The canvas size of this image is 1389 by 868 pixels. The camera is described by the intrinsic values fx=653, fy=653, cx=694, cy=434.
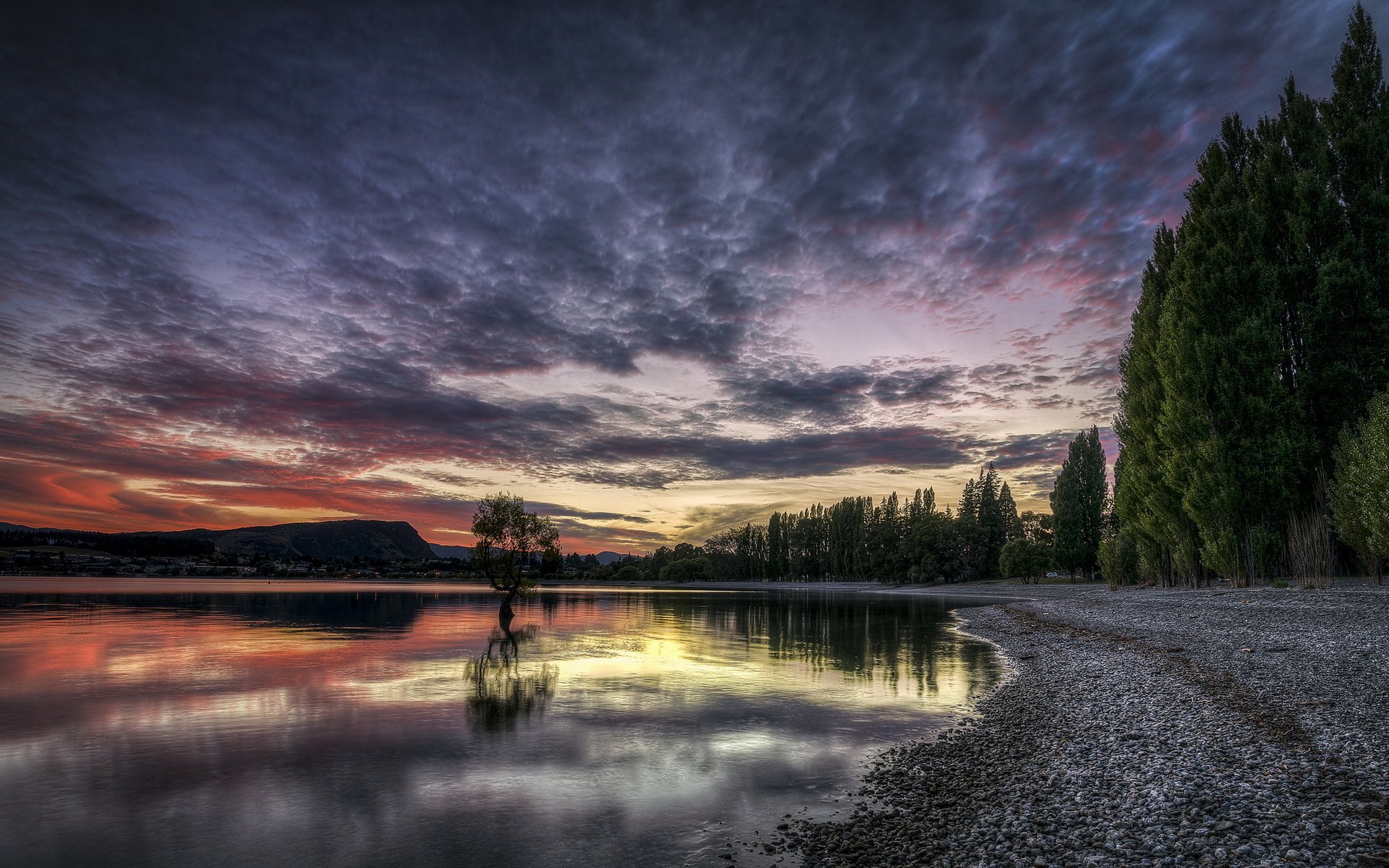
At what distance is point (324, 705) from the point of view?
718 inches

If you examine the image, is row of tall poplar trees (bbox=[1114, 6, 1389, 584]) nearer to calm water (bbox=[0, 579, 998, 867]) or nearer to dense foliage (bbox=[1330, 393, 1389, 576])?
dense foliage (bbox=[1330, 393, 1389, 576])

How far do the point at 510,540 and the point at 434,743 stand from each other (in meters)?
42.1

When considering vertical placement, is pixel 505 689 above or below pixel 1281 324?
below

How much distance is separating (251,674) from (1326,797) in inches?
1111

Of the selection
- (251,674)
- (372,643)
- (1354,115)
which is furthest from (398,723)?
(1354,115)

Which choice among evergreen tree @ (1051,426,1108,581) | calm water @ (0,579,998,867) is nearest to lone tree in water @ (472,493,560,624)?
calm water @ (0,579,998,867)

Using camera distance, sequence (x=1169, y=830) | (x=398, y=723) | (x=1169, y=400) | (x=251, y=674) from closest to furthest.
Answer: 1. (x=1169, y=830)
2. (x=398, y=723)
3. (x=251, y=674)
4. (x=1169, y=400)

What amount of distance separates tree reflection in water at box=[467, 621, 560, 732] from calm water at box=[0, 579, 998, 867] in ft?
0.46

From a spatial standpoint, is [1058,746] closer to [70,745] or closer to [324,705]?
[324,705]

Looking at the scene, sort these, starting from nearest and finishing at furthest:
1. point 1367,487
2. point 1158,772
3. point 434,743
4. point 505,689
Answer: point 1158,772
point 434,743
point 505,689
point 1367,487

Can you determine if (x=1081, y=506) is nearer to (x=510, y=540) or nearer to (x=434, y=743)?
(x=510, y=540)

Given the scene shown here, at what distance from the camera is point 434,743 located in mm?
14461

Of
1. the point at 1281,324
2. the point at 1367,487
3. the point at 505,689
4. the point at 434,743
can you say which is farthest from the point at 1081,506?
the point at 434,743

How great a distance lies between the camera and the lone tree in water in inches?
2133
